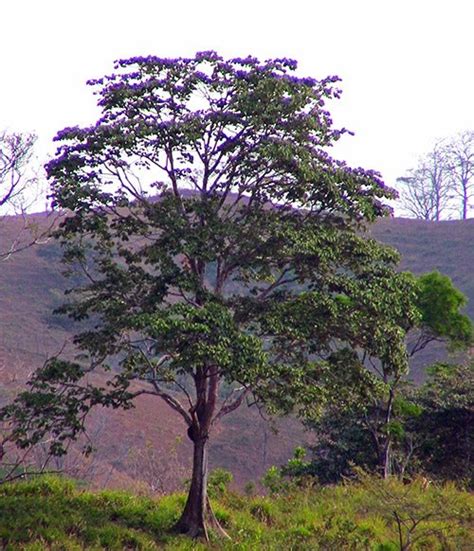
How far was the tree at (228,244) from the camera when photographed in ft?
46.7

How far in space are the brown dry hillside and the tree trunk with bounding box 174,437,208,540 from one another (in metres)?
10.1

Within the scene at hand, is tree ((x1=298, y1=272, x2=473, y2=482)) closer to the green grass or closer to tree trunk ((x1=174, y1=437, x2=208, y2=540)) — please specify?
the green grass

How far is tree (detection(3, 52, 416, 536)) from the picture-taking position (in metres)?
14.2

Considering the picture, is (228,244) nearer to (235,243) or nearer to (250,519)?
(235,243)

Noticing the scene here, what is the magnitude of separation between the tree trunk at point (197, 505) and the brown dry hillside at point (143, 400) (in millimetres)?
10095

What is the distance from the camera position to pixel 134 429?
157 ft

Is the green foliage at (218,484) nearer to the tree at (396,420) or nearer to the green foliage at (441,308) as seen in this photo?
the tree at (396,420)

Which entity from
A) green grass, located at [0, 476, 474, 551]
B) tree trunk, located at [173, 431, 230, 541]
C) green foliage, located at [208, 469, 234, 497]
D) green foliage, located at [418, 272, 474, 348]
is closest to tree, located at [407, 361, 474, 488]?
green foliage, located at [418, 272, 474, 348]

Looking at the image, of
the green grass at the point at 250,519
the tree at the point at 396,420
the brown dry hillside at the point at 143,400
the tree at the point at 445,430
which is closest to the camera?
the green grass at the point at 250,519

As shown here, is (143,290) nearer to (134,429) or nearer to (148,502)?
(148,502)

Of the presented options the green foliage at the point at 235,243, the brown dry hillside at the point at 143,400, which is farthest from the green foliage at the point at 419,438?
the green foliage at the point at 235,243

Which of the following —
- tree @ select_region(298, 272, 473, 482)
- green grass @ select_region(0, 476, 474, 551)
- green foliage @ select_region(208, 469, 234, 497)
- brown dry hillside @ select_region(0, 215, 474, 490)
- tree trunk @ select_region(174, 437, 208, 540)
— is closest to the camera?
green grass @ select_region(0, 476, 474, 551)

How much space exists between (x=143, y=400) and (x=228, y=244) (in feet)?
129

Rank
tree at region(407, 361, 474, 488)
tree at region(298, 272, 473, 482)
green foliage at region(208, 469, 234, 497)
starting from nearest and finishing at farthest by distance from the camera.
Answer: green foliage at region(208, 469, 234, 497), tree at region(298, 272, 473, 482), tree at region(407, 361, 474, 488)
